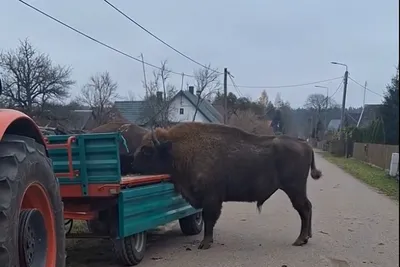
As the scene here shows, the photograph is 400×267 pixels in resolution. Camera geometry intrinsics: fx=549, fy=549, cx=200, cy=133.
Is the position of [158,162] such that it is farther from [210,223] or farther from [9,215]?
[9,215]

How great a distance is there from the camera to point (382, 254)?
26.5ft

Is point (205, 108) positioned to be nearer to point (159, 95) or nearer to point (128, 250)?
point (159, 95)

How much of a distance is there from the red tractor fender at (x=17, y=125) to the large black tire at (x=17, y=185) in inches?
3.8

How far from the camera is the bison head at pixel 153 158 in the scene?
8836mm

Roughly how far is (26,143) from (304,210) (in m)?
6.63

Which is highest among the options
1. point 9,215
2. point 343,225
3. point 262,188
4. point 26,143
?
point 26,143

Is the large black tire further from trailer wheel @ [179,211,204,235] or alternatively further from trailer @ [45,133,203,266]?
trailer wheel @ [179,211,204,235]

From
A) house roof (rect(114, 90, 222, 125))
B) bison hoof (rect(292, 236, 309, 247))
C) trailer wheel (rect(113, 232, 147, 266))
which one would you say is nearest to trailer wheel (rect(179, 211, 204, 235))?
→ bison hoof (rect(292, 236, 309, 247))

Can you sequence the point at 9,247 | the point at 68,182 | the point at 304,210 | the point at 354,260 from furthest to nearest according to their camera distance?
the point at 304,210, the point at 354,260, the point at 68,182, the point at 9,247

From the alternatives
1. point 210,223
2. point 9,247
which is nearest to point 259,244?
point 210,223

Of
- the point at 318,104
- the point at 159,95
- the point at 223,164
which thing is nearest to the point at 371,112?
the point at 159,95

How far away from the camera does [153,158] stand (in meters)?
8.88

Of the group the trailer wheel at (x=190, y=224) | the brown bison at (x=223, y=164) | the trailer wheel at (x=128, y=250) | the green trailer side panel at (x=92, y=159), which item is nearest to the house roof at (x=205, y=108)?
the trailer wheel at (x=190, y=224)

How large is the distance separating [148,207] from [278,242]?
2.75m
